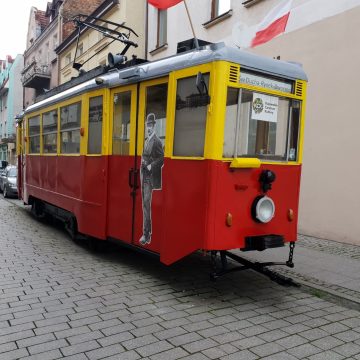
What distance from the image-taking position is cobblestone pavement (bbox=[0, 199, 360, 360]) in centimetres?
363

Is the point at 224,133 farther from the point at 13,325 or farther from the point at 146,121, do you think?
the point at 13,325

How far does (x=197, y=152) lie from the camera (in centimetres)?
477

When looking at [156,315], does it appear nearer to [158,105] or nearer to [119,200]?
[119,200]

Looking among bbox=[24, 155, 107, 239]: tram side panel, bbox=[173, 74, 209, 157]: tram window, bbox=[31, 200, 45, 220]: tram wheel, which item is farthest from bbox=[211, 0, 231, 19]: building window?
bbox=[173, 74, 209, 157]: tram window

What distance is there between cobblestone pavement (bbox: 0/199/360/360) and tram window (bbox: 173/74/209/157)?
1727 millimetres

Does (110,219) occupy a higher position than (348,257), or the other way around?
(110,219)

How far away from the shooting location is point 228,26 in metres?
11.6

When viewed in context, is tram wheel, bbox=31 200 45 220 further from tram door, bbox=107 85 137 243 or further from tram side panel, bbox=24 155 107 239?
tram door, bbox=107 85 137 243

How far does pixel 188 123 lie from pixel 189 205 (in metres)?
0.93

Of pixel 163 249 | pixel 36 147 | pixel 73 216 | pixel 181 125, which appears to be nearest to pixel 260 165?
pixel 181 125

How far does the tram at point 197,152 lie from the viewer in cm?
463

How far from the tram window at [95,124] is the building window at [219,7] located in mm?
6626

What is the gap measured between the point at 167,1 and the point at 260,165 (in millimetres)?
Result: 3279

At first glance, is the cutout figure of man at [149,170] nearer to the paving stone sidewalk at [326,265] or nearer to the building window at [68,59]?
the paving stone sidewalk at [326,265]
